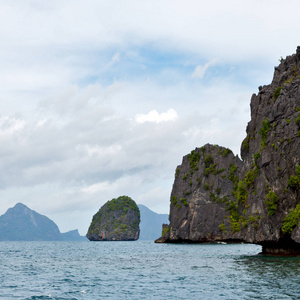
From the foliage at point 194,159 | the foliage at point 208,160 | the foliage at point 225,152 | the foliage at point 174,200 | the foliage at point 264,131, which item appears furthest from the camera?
the foliage at point 194,159

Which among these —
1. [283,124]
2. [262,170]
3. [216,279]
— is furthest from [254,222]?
Answer: [216,279]

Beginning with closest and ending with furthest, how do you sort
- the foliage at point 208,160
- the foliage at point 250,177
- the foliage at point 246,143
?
the foliage at point 250,177, the foliage at point 246,143, the foliage at point 208,160

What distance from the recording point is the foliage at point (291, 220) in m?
50.9

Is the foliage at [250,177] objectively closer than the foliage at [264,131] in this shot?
No

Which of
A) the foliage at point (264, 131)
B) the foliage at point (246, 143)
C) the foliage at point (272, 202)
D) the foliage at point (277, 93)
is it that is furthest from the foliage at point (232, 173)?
the foliage at point (272, 202)

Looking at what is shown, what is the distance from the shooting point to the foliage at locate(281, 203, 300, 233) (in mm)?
50941

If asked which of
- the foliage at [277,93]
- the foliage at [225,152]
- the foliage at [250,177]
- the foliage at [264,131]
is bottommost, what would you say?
the foliage at [250,177]

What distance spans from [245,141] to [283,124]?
14237 mm

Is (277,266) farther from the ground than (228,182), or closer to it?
closer to it

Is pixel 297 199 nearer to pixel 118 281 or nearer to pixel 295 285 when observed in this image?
pixel 295 285

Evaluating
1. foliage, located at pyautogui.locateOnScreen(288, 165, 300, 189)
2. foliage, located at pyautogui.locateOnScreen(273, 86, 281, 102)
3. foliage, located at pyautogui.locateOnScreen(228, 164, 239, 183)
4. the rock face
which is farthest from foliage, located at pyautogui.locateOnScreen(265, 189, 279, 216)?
foliage, located at pyautogui.locateOnScreen(228, 164, 239, 183)

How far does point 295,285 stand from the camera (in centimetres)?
2975

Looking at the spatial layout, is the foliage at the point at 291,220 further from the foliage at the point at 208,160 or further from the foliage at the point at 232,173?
the foliage at the point at 208,160

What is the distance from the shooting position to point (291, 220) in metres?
51.8
